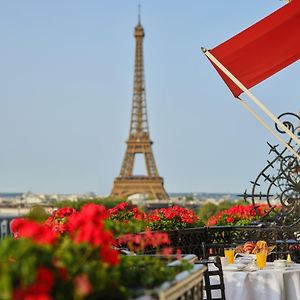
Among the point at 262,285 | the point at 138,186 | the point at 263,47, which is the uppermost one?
the point at 138,186

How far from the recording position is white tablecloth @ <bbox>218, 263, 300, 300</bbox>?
→ 5469 mm

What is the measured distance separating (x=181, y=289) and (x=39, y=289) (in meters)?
0.81

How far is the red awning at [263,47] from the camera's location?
18.4 ft

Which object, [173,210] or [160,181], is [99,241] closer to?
[173,210]

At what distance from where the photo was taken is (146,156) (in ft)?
180

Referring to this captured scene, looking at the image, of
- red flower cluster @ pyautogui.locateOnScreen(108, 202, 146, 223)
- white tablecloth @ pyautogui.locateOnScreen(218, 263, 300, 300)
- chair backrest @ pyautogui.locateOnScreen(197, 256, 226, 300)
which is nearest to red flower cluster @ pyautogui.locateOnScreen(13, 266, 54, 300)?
chair backrest @ pyautogui.locateOnScreen(197, 256, 226, 300)

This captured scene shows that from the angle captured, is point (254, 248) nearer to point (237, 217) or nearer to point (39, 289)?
point (237, 217)

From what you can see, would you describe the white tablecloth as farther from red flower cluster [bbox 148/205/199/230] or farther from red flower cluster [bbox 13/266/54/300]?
red flower cluster [bbox 13/266/54/300]

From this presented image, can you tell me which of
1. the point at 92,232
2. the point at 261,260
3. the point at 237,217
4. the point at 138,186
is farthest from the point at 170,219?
the point at 138,186

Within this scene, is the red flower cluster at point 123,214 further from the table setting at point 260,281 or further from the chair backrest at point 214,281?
the table setting at point 260,281

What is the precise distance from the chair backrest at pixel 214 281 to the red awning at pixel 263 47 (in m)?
1.54

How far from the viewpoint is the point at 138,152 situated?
55.0 m

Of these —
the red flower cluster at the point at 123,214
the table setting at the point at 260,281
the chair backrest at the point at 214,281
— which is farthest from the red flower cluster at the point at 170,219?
the table setting at the point at 260,281

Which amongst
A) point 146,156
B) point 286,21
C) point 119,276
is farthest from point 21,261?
point 146,156
